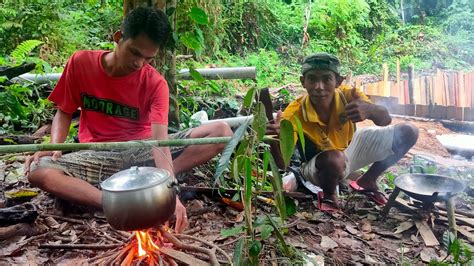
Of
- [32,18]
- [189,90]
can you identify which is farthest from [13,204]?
[32,18]

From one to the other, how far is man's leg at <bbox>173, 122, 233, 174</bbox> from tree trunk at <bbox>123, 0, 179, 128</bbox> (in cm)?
51

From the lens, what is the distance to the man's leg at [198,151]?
3439 millimetres

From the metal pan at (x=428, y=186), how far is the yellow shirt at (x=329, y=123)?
63 cm

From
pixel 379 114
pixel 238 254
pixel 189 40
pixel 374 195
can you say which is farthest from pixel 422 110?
pixel 238 254

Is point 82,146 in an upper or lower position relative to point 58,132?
upper

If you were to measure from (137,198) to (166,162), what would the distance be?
2.82ft

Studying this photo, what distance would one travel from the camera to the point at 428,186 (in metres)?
3.56

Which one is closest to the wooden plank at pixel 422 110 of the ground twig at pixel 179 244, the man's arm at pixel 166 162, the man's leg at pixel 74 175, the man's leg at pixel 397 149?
the man's leg at pixel 397 149

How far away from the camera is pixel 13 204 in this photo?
10.7ft

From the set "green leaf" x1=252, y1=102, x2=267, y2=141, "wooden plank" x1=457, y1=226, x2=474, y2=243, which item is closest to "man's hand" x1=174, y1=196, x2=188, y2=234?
"green leaf" x1=252, y1=102, x2=267, y2=141

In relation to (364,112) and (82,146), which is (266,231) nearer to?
(82,146)

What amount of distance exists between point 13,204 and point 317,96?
8.70 ft

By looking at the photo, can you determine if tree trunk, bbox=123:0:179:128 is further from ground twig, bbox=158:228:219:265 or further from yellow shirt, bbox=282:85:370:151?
ground twig, bbox=158:228:219:265

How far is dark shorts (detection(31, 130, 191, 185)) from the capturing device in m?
3.20
